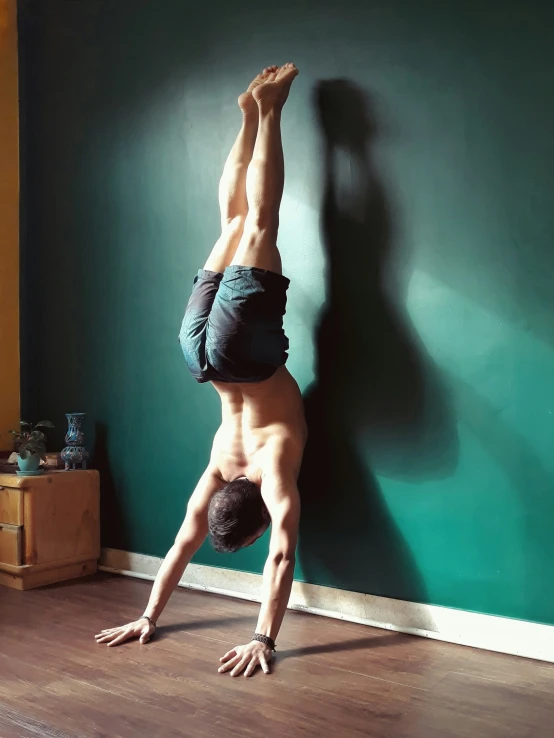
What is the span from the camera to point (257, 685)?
7.06 ft

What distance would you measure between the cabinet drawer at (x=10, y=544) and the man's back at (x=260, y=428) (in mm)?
1072

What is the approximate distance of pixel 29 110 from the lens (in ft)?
13.1

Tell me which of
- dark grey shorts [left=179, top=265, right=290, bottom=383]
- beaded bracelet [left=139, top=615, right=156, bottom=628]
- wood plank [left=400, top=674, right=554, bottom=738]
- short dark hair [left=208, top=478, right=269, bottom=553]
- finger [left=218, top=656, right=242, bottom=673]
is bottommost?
beaded bracelet [left=139, top=615, right=156, bottom=628]

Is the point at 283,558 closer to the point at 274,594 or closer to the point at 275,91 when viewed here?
the point at 274,594

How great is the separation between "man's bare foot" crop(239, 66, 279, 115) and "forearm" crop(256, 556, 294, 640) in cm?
179

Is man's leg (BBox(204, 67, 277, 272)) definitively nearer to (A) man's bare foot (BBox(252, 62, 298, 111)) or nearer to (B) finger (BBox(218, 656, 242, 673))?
(A) man's bare foot (BBox(252, 62, 298, 111))

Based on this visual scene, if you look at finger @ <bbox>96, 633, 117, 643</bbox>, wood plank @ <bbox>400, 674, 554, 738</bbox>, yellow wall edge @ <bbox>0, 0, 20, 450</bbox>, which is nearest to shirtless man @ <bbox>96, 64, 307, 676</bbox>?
finger @ <bbox>96, 633, 117, 643</bbox>

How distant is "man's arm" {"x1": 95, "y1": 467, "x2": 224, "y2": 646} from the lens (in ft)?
8.32

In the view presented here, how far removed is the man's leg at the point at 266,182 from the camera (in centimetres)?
273

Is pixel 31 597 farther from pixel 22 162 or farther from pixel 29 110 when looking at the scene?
pixel 29 110

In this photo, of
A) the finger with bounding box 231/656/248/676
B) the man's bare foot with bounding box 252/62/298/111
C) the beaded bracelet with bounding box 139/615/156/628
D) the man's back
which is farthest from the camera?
the man's bare foot with bounding box 252/62/298/111

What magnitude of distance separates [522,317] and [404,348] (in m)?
0.45

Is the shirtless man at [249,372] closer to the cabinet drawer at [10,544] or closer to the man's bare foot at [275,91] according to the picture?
the man's bare foot at [275,91]

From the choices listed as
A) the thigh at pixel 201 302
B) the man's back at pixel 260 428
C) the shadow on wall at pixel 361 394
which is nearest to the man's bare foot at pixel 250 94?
the shadow on wall at pixel 361 394
